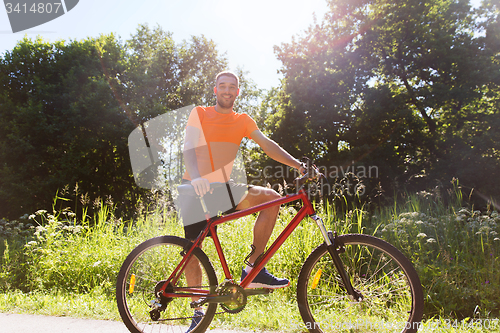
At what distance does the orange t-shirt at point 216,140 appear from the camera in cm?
254

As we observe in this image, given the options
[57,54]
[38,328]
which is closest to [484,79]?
[38,328]

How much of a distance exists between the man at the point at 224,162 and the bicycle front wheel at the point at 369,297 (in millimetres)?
267

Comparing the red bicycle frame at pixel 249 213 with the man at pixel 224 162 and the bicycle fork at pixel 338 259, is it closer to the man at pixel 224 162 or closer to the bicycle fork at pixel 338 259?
the man at pixel 224 162

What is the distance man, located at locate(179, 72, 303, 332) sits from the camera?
2.37 m

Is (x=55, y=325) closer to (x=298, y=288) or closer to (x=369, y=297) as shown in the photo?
(x=298, y=288)

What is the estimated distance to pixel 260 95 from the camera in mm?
24875

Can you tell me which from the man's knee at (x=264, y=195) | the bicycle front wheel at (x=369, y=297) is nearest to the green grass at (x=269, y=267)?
the bicycle front wheel at (x=369, y=297)

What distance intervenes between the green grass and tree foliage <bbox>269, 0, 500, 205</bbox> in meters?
12.6

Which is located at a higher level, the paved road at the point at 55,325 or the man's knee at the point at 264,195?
the man's knee at the point at 264,195

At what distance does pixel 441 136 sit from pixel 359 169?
5.75 metres

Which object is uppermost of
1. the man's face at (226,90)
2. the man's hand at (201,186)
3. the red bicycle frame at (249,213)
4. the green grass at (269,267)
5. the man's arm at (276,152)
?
the man's face at (226,90)

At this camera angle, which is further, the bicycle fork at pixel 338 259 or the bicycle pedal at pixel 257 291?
the bicycle pedal at pixel 257 291

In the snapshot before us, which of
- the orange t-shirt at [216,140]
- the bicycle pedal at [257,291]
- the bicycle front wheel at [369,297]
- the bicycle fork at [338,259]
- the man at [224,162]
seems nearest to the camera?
the bicycle front wheel at [369,297]

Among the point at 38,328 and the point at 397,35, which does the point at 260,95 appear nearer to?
the point at 397,35
